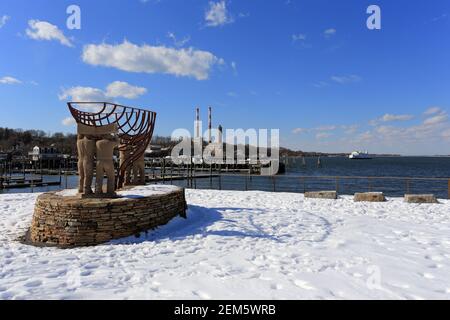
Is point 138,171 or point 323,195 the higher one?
point 138,171

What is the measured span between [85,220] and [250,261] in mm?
4091

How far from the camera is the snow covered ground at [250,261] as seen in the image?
4.58 m

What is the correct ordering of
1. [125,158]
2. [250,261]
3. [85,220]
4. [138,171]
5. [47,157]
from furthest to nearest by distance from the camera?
1. [47,157]
2. [138,171]
3. [125,158]
4. [85,220]
5. [250,261]

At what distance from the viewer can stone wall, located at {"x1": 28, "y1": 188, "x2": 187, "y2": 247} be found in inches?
295

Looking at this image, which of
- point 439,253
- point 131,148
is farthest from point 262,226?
point 131,148

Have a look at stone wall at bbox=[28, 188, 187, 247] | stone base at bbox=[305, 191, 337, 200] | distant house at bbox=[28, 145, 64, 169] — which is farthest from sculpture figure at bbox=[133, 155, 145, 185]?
distant house at bbox=[28, 145, 64, 169]

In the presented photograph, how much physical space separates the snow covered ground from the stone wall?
1.21 ft

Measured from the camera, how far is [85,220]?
753 cm

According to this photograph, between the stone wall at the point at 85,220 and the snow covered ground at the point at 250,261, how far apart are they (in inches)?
14.5

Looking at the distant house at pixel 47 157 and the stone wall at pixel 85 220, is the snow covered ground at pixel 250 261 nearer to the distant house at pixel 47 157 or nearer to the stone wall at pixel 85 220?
the stone wall at pixel 85 220

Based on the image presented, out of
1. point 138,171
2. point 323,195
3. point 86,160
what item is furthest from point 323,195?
point 86,160

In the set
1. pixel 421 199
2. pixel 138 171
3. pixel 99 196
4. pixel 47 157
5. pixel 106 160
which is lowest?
pixel 421 199

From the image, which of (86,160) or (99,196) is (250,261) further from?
(86,160)
